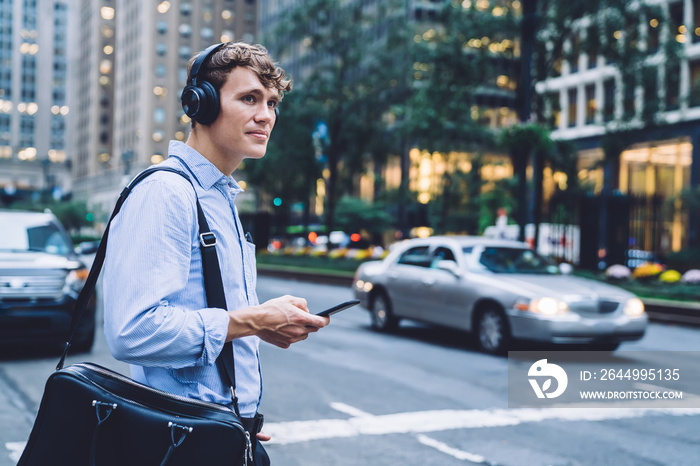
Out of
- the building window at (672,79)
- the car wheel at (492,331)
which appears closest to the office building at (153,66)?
the building window at (672,79)

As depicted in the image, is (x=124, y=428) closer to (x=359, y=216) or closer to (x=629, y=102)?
(x=629, y=102)

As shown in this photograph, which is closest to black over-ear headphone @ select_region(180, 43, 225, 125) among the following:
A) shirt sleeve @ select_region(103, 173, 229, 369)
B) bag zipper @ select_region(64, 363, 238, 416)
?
shirt sleeve @ select_region(103, 173, 229, 369)

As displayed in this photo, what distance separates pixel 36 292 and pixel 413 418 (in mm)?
4755

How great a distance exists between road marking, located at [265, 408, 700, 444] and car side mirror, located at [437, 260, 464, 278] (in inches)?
159

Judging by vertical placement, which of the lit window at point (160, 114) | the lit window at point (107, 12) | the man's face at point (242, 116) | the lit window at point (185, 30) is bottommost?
the man's face at point (242, 116)

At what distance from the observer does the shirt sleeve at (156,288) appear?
5.86 feet

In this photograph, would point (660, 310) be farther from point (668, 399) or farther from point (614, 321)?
point (668, 399)

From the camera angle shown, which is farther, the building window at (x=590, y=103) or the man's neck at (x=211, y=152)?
the building window at (x=590, y=103)

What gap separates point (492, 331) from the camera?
10.3 meters

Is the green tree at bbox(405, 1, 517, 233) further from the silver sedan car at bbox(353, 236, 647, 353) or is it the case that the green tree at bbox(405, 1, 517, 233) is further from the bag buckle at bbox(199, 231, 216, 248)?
the bag buckle at bbox(199, 231, 216, 248)

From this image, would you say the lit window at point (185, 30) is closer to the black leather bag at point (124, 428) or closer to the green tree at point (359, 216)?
the green tree at point (359, 216)

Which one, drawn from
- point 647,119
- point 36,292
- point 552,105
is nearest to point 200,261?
point 36,292

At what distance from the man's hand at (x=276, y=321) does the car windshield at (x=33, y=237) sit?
821cm

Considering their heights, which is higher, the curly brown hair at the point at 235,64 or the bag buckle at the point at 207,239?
the curly brown hair at the point at 235,64
